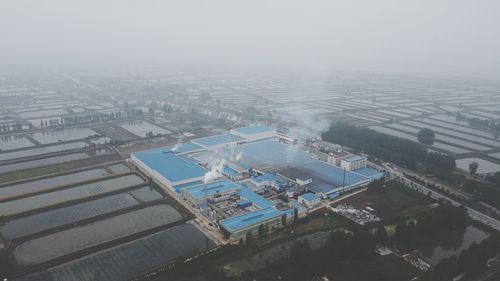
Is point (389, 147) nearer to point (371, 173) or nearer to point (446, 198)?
point (371, 173)

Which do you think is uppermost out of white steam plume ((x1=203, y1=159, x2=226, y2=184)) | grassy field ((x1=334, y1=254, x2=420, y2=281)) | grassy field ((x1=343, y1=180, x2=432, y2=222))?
white steam plume ((x1=203, y1=159, x2=226, y2=184))

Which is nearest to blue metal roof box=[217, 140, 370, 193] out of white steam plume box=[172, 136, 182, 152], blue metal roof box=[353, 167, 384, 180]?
blue metal roof box=[353, 167, 384, 180]

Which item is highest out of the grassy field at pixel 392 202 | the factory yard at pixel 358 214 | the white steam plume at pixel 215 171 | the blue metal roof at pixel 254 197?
the white steam plume at pixel 215 171

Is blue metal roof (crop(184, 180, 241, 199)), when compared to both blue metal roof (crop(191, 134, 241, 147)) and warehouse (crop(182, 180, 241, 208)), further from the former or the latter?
blue metal roof (crop(191, 134, 241, 147))

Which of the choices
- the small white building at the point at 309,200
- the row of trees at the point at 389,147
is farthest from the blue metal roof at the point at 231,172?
the row of trees at the point at 389,147

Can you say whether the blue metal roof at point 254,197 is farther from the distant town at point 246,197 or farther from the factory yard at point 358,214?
the factory yard at point 358,214

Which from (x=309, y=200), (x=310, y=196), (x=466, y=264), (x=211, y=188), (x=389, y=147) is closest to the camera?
(x=466, y=264)

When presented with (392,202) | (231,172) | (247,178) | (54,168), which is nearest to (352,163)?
(392,202)
